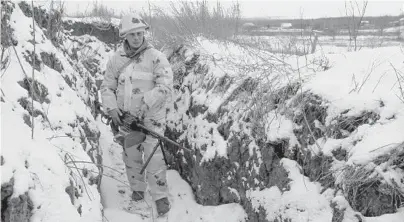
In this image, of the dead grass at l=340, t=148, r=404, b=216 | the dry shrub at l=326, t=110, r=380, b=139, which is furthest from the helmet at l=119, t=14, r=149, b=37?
the dead grass at l=340, t=148, r=404, b=216

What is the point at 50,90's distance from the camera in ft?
10.3

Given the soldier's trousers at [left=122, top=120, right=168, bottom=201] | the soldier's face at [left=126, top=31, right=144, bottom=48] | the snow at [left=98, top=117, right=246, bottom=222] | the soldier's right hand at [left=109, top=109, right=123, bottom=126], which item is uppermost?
the soldier's face at [left=126, top=31, right=144, bottom=48]

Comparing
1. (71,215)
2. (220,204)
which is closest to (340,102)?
(220,204)

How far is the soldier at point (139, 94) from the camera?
11.4 feet

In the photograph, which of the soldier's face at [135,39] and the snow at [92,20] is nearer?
the soldier's face at [135,39]

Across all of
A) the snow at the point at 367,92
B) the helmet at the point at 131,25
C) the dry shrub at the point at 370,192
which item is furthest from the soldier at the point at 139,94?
the dry shrub at the point at 370,192

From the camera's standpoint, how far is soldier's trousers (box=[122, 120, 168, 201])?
11.7 ft

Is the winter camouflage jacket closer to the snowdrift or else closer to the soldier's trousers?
the soldier's trousers

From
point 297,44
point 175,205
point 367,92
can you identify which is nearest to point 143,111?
point 175,205

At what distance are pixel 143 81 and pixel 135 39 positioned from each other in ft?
1.32

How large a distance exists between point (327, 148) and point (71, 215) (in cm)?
165

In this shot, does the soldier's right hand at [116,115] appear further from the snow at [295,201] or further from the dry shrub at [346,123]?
the dry shrub at [346,123]

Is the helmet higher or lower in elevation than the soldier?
higher

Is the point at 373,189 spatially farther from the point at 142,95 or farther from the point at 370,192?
the point at 142,95
